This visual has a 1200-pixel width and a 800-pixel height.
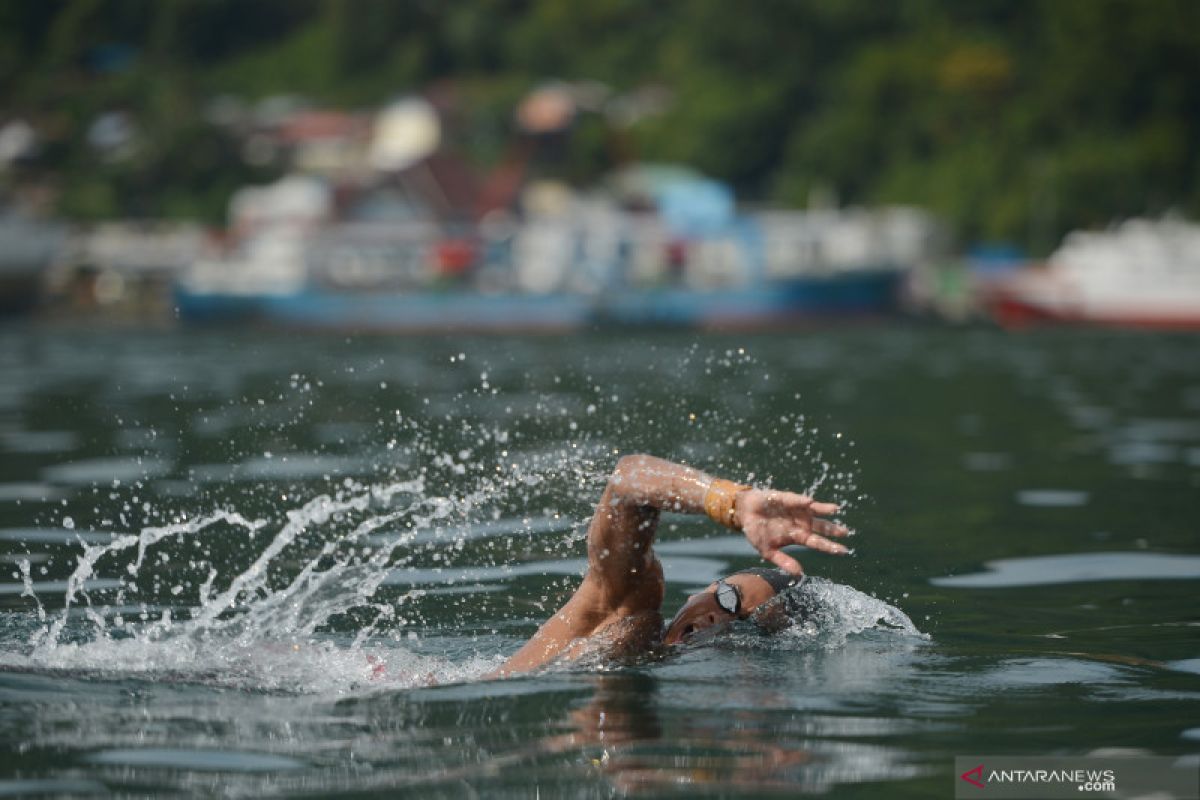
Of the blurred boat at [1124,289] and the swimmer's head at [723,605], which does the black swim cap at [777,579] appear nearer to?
the swimmer's head at [723,605]

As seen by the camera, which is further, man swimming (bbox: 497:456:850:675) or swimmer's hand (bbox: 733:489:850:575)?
man swimming (bbox: 497:456:850:675)

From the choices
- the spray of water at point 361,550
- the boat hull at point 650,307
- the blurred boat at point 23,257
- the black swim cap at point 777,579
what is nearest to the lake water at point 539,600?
the spray of water at point 361,550

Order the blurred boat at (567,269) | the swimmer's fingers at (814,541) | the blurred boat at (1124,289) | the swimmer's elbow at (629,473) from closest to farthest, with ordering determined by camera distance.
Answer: the swimmer's fingers at (814,541) < the swimmer's elbow at (629,473) < the blurred boat at (1124,289) < the blurred boat at (567,269)

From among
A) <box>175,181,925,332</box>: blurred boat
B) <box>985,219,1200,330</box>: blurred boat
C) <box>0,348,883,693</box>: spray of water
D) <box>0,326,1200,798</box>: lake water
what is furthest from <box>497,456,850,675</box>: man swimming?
<box>175,181,925,332</box>: blurred boat

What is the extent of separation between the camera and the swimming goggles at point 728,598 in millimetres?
8148

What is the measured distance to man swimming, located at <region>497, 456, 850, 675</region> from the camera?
6887 mm

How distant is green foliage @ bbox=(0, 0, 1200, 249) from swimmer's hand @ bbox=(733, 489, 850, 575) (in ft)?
243

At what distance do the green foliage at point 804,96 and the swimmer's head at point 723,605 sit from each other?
239 feet

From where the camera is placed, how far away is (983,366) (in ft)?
119

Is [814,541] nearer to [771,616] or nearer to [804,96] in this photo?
[771,616]

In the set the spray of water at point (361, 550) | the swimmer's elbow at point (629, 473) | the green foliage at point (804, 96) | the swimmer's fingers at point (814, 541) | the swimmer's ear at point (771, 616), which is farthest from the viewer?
the green foliage at point (804, 96)

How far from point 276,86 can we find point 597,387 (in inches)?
6189

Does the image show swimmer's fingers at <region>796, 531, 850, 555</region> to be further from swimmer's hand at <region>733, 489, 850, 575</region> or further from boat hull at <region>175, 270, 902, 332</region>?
boat hull at <region>175, 270, 902, 332</region>

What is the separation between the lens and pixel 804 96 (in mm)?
111188
